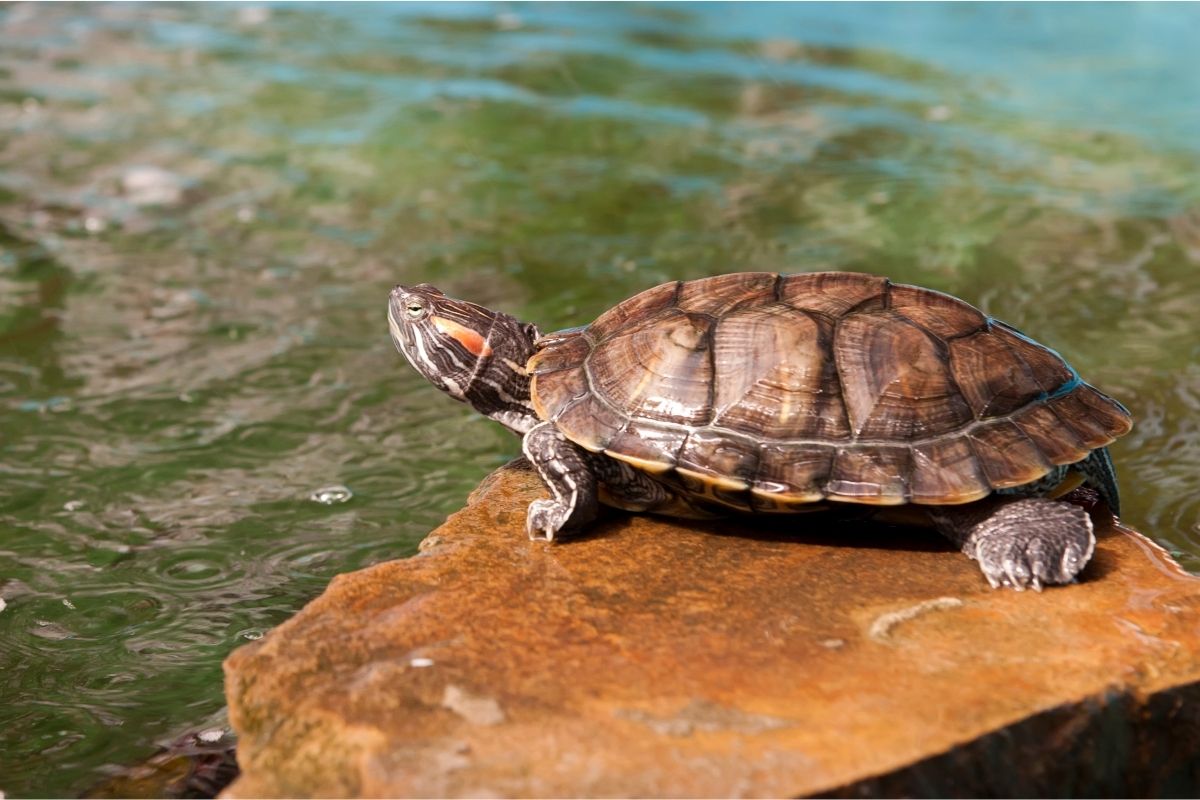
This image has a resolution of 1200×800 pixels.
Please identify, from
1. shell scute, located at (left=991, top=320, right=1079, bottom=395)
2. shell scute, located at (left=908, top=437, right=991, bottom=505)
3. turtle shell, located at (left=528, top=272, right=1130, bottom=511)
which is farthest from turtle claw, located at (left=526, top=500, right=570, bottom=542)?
shell scute, located at (left=991, top=320, right=1079, bottom=395)

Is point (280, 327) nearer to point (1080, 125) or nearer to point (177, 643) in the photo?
point (177, 643)

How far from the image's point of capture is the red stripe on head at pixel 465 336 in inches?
201

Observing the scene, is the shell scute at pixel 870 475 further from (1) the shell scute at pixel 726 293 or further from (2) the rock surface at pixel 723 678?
(1) the shell scute at pixel 726 293

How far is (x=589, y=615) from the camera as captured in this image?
406 centimetres

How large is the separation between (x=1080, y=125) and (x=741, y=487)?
11.3 meters

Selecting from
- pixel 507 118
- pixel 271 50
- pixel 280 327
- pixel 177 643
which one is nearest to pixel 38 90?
pixel 271 50

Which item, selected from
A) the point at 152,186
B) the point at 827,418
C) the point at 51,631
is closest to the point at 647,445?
the point at 827,418

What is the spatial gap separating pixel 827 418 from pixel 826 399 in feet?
0.26

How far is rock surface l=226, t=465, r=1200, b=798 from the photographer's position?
10.8 ft

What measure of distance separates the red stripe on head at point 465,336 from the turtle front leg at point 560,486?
1.83 ft

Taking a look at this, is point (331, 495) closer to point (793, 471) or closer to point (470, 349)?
point (470, 349)

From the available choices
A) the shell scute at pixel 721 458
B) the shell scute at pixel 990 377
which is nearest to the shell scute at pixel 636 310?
the shell scute at pixel 721 458

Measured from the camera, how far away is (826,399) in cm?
445

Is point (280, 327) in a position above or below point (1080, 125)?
below
